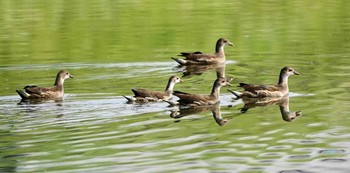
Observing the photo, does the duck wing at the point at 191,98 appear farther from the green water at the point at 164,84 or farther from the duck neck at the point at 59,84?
the duck neck at the point at 59,84

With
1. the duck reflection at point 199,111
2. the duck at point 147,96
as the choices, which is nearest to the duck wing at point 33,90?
the duck at point 147,96

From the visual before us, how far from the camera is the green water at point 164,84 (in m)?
18.6

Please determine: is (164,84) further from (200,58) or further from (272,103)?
(200,58)

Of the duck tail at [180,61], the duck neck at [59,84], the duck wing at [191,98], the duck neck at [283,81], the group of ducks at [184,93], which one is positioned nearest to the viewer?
the duck wing at [191,98]

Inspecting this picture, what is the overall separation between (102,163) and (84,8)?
40366 millimetres

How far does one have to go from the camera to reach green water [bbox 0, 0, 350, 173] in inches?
734

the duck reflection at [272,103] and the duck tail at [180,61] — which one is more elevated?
the duck reflection at [272,103]

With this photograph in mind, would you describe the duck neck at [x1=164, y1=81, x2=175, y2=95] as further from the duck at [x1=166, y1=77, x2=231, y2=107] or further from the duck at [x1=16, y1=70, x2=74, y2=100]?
the duck at [x1=16, y1=70, x2=74, y2=100]

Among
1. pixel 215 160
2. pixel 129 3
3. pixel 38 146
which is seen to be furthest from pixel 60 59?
pixel 129 3

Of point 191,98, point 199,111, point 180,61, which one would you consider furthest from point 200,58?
point 199,111

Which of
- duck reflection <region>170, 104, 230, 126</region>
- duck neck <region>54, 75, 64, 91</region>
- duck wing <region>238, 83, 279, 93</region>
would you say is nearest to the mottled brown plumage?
duck reflection <region>170, 104, 230, 126</region>

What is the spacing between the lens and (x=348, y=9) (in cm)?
5259

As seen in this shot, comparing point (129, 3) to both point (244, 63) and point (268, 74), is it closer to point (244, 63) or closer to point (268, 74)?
point (244, 63)

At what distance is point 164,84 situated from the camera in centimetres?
2936
